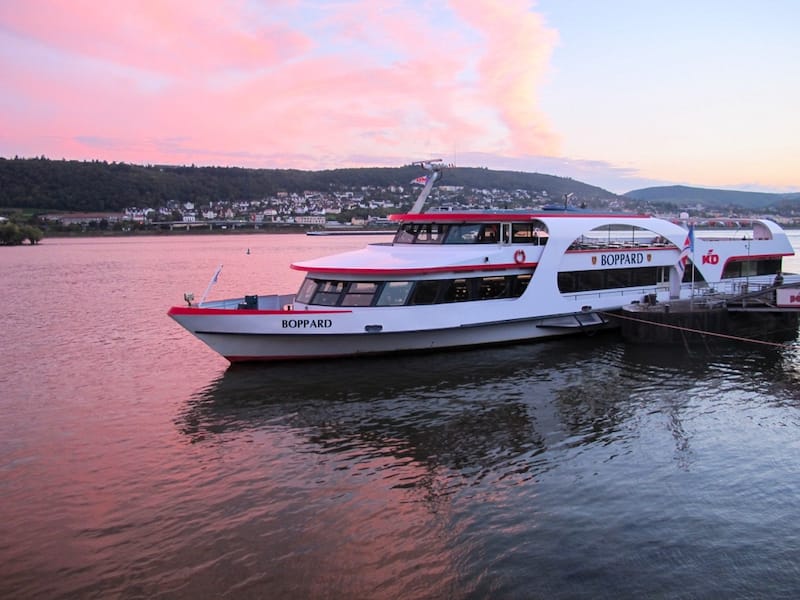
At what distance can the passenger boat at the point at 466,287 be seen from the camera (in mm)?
17594

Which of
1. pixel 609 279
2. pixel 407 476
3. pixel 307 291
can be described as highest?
pixel 609 279

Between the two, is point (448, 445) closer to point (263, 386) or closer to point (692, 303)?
point (263, 386)

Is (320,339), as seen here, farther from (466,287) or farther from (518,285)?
(518,285)

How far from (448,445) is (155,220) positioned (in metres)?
163

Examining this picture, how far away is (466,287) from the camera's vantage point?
62.5 feet

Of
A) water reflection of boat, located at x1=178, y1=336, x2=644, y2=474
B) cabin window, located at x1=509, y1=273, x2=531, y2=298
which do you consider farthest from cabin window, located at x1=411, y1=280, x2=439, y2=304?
cabin window, located at x1=509, y1=273, x2=531, y2=298

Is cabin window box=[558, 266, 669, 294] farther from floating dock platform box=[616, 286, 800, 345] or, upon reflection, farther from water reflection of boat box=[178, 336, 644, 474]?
water reflection of boat box=[178, 336, 644, 474]

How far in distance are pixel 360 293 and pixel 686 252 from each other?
549 inches

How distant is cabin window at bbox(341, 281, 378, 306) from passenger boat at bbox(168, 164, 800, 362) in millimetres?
33

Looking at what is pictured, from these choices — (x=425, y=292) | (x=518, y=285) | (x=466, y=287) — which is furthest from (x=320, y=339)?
(x=518, y=285)

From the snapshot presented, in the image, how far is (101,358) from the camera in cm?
2075

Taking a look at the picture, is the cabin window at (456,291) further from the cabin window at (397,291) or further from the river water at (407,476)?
the river water at (407,476)

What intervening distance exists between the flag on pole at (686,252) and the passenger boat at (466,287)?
56mm

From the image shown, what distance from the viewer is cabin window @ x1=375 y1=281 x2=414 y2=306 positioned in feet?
58.6
